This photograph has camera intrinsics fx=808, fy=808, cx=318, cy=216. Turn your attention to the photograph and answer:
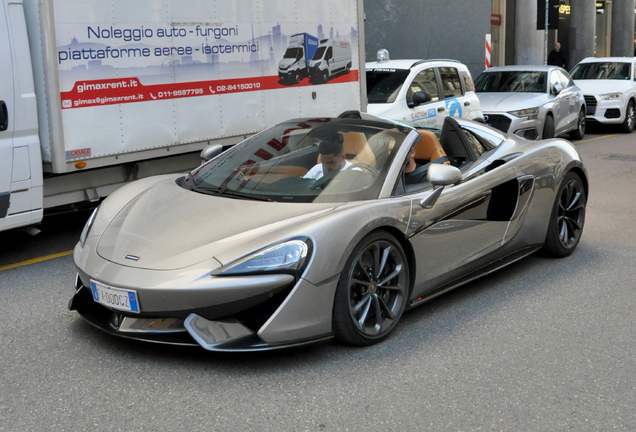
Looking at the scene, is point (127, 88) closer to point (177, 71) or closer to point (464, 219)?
point (177, 71)

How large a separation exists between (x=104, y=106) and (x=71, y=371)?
11.0 feet

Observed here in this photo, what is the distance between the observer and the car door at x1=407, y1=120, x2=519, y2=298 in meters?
4.92

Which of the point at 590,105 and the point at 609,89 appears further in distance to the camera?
the point at 609,89

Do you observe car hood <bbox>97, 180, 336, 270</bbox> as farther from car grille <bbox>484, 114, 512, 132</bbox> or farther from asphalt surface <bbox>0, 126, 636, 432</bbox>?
car grille <bbox>484, 114, 512, 132</bbox>

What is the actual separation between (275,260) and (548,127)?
11.4 meters

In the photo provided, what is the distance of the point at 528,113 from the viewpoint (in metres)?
13.9

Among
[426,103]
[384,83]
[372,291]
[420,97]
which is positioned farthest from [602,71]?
[372,291]

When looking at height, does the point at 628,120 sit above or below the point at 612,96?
below

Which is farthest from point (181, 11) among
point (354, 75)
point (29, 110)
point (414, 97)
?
point (414, 97)

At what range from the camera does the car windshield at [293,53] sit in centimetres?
874

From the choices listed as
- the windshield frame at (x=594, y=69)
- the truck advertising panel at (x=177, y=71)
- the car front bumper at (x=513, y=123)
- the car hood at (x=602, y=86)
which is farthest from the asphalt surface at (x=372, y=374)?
the windshield frame at (x=594, y=69)

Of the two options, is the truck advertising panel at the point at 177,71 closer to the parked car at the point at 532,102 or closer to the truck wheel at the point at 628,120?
the parked car at the point at 532,102

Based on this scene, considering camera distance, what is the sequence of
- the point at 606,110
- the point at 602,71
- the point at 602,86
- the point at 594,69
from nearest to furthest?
the point at 606,110 < the point at 602,86 < the point at 602,71 < the point at 594,69

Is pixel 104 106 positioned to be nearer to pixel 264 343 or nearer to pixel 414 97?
pixel 264 343
